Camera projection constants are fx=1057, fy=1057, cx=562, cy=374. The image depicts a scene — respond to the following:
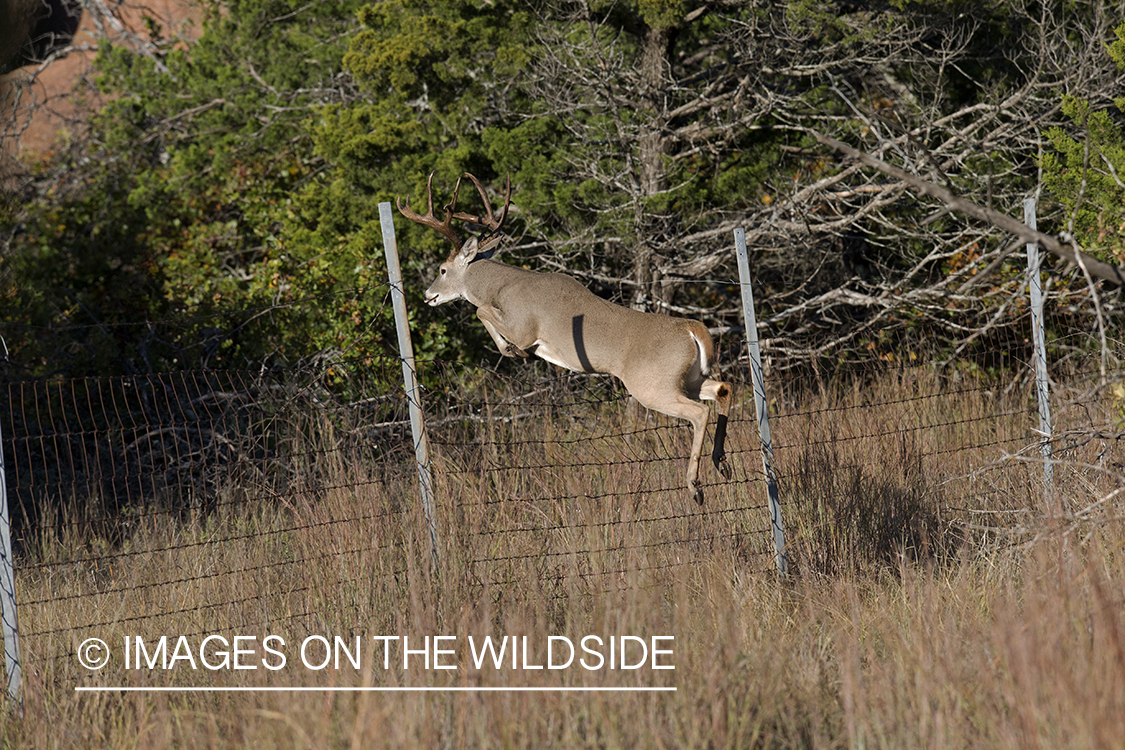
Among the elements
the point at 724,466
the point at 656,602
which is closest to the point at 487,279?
the point at 724,466

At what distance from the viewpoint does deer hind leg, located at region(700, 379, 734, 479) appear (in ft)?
18.9

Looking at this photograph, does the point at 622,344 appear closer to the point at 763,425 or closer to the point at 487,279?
the point at 763,425

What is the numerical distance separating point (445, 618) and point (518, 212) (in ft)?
17.9

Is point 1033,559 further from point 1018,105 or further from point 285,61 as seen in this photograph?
point 285,61


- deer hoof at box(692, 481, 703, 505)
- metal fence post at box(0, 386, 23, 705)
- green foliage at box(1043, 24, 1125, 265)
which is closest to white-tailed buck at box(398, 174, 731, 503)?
deer hoof at box(692, 481, 703, 505)

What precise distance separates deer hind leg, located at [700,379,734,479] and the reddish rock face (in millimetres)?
6422

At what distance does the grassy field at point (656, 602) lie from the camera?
12.2 feet

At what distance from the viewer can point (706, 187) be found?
376 inches

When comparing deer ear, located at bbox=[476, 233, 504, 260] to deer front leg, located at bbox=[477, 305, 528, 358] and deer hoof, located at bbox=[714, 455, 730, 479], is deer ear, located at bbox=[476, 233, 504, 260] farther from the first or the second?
deer hoof, located at bbox=[714, 455, 730, 479]

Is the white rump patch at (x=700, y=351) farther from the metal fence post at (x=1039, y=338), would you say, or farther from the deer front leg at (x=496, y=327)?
the metal fence post at (x=1039, y=338)

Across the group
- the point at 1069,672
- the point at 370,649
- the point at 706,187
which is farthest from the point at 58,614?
the point at 706,187

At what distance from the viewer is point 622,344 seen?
581 cm

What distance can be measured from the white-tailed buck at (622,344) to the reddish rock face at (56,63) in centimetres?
533

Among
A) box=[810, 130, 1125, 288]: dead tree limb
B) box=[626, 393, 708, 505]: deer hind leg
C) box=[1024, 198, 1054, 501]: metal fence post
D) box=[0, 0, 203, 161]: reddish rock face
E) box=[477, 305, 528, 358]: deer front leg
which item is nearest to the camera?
box=[810, 130, 1125, 288]: dead tree limb
